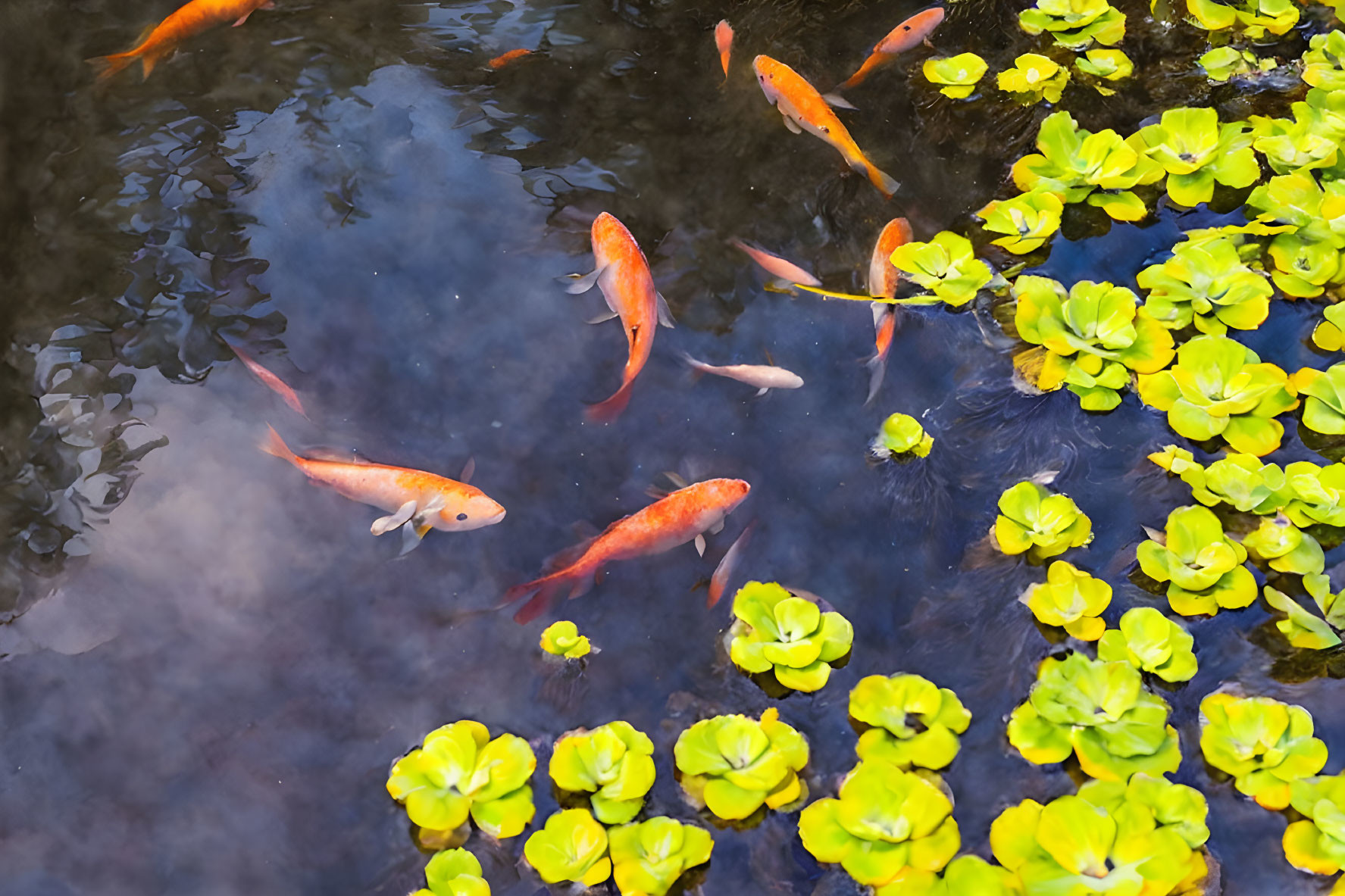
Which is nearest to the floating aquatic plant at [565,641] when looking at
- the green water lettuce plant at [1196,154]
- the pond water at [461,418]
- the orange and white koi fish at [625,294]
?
the pond water at [461,418]

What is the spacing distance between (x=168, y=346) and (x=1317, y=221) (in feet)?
10.6

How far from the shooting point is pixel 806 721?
6.99ft

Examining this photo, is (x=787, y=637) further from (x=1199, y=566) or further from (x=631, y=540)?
(x=1199, y=566)

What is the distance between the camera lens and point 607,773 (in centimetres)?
197

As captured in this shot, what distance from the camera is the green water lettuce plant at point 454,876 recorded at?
1877 mm

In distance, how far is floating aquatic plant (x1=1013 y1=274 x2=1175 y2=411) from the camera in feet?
8.09

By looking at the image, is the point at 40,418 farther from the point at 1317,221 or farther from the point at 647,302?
the point at 1317,221

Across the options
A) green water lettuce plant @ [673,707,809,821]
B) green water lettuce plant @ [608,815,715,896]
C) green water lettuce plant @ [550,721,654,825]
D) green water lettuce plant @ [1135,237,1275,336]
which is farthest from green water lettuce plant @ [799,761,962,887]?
green water lettuce plant @ [1135,237,1275,336]

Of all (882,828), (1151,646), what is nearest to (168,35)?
(882,828)

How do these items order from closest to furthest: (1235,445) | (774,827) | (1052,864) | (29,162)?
(1052,864) < (774,827) < (1235,445) < (29,162)

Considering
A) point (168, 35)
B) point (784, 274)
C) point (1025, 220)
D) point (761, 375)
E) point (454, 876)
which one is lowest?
point (454, 876)

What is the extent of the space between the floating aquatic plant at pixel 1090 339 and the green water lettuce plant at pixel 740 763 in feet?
3.97

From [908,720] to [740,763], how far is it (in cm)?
39

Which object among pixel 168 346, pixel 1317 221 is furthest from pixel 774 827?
pixel 1317 221
